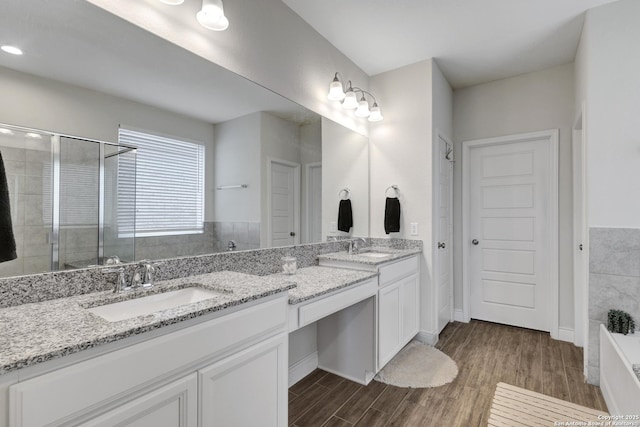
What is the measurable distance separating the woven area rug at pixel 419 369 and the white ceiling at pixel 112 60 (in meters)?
2.13

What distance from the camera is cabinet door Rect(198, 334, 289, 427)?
113cm

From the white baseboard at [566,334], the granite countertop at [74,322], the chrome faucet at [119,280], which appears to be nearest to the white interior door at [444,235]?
the white baseboard at [566,334]

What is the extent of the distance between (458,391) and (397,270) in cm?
90

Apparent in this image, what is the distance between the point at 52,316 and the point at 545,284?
386 cm

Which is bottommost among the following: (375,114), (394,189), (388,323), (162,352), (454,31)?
(388,323)

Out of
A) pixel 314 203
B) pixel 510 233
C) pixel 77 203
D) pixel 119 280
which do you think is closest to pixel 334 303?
pixel 314 203

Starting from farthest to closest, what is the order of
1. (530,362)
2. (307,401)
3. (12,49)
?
1. (530,362)
2. (307,401)
3. (12,49)

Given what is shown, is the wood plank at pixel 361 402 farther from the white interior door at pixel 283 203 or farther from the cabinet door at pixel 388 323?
the white interior door at pixel 283 203

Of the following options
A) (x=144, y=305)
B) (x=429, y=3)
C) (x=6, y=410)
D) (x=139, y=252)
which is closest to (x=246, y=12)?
(x=429, y=3)

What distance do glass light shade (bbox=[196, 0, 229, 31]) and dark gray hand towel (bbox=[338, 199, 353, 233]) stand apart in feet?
5.63

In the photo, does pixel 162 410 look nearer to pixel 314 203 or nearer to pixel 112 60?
pixel 112 60

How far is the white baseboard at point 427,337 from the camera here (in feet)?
9.61

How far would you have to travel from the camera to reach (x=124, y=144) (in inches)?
57.3

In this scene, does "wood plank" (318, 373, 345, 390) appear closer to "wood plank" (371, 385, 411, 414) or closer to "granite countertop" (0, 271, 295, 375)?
"wood plank" (371, 385, 411, 414)
